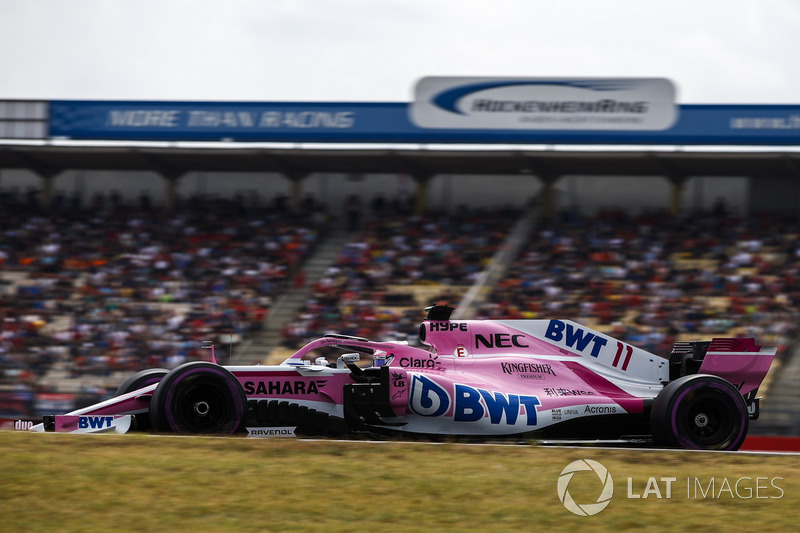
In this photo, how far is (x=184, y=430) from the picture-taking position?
974 cm

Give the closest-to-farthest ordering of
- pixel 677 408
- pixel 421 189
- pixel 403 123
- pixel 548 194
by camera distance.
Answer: pixel 677 408, pixel 548 194, pixel 403 123, pixel 421 189

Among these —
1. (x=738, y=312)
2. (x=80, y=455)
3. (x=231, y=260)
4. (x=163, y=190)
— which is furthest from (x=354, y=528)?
(x=163, y=190)

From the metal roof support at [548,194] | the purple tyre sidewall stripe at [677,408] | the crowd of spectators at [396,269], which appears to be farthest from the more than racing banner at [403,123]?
the purple tyre sidewall stripe at [677,408]

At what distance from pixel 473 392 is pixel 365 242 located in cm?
1325

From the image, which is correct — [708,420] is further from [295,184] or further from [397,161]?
[295,184]

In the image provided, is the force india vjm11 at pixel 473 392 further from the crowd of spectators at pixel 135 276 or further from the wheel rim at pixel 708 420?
the crowd of spectators at pixel 135 276

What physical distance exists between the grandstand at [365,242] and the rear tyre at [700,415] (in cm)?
494

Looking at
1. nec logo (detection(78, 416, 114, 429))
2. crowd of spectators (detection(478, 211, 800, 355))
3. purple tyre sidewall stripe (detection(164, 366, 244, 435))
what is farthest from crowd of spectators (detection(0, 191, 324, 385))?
purple tyre sidewall stripe (detection(164, 366, 244, 435))

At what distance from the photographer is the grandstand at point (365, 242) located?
19.0 metres

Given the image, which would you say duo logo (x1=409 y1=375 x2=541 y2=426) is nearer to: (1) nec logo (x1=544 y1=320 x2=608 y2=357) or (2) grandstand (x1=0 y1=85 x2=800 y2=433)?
(1) nec logo (x1=544 y1=320 x2=608 y2=357)

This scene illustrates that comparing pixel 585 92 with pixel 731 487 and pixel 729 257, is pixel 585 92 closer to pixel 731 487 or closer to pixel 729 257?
pixel 729 257

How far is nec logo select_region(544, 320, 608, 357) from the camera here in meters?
11.4

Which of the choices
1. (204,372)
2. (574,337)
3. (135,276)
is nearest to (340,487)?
(204,372)

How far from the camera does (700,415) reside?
35.1 feet
